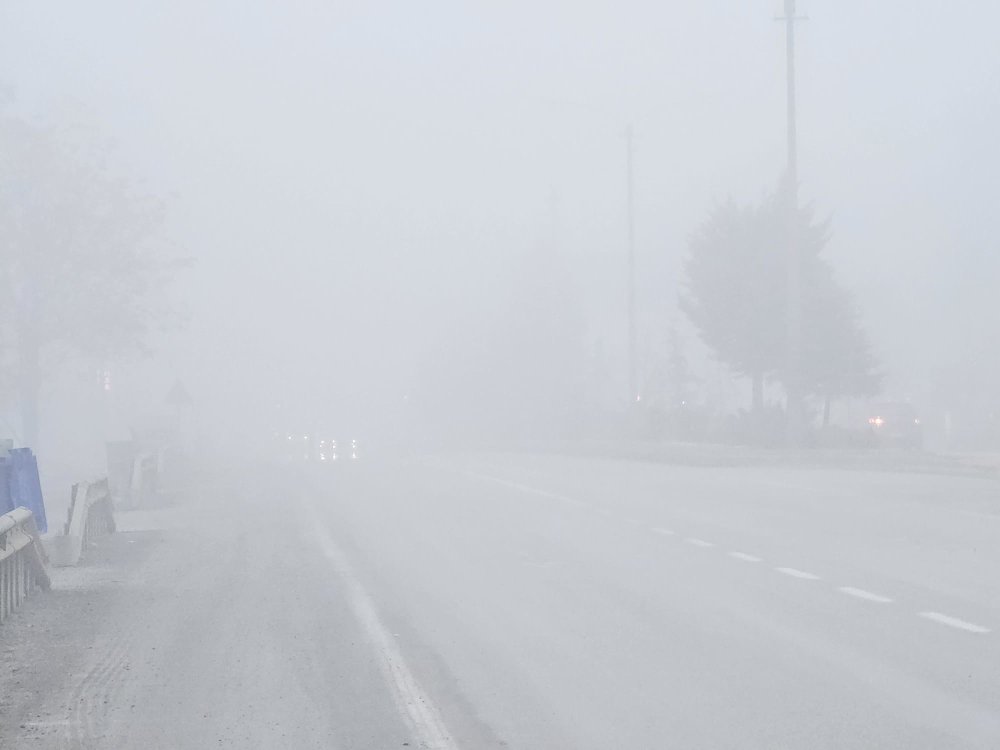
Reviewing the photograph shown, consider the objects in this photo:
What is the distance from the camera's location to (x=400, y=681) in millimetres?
9477

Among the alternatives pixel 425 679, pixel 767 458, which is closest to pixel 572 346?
pixel 767 458

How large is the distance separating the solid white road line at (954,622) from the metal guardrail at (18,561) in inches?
275

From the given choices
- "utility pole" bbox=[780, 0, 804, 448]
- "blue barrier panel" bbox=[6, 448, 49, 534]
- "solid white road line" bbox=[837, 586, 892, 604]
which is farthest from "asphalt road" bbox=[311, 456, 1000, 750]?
"utility pole" bbox=[780, 0, 804, 448]

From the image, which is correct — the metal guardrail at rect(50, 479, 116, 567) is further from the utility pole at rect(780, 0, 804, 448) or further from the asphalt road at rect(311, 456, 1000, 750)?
the utility pole at rect(780, 0, 804, 448)

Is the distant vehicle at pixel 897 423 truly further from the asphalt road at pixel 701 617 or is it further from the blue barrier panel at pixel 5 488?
the blue barrier panel at pixel 5 488

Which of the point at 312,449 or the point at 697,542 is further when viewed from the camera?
the point at 312,449

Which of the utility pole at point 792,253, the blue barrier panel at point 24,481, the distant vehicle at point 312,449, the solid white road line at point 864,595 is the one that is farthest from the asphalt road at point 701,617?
the distant vehicle at point 312,449

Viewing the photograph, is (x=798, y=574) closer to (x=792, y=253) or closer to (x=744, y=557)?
(x=744, y=557)

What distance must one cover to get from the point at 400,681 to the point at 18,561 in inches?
224

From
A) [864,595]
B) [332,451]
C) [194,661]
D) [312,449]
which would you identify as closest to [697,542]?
[864,595]

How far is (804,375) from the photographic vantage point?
5659 centimetres

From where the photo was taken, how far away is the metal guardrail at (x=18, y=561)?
42.0ft

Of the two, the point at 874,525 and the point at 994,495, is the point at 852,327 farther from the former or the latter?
the point at 874,525

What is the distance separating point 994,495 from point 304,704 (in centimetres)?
1780
